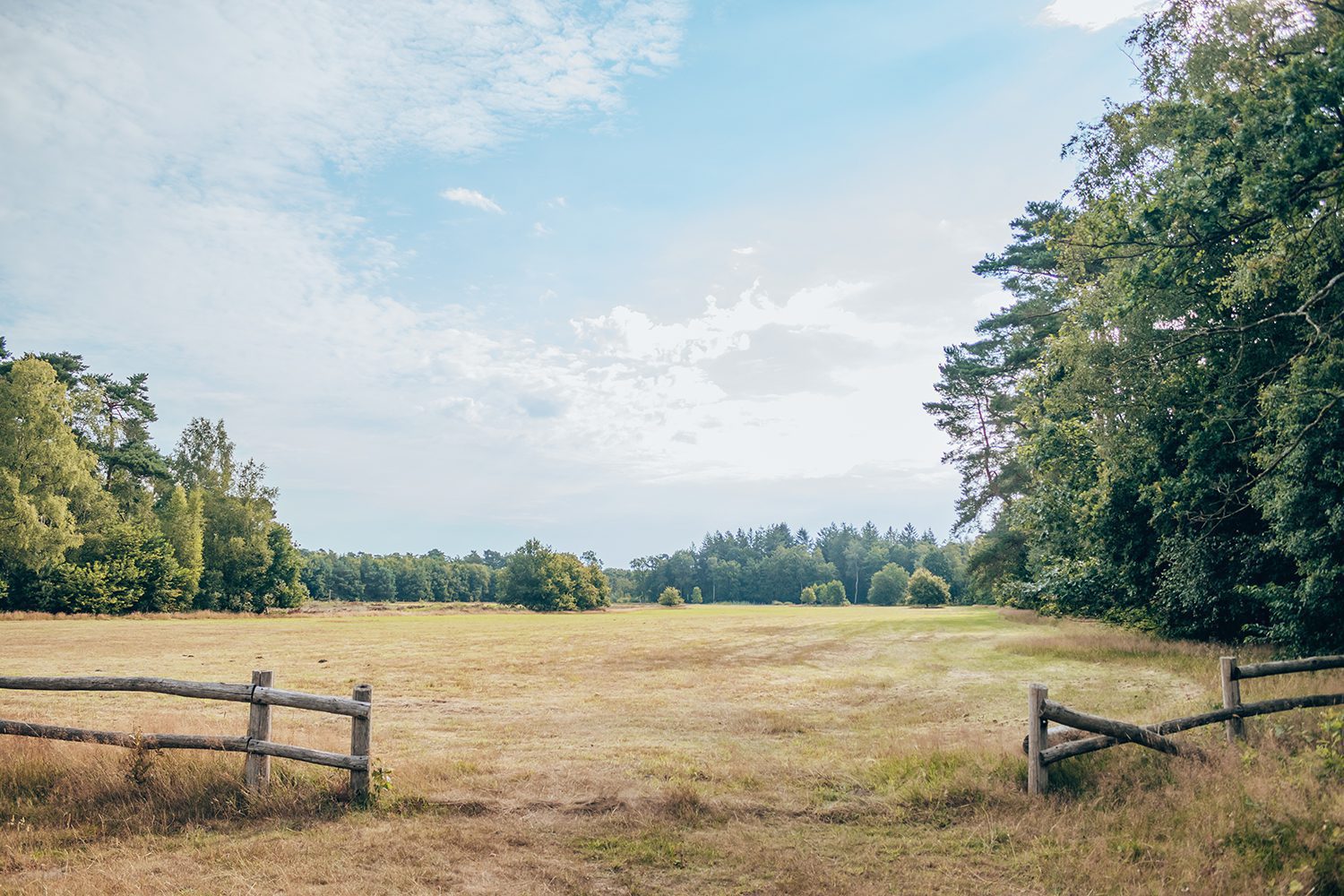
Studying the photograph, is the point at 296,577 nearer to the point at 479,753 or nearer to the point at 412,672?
the point at 412,672

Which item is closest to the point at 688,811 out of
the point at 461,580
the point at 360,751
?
the point at 360,751

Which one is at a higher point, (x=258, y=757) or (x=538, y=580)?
(x=258, y=757)

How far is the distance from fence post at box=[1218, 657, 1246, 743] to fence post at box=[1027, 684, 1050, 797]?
359cm

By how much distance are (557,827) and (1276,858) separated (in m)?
7.80

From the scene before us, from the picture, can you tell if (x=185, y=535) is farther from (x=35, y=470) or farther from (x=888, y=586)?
(x=888, y=586)

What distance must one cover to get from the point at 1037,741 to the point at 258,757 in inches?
392

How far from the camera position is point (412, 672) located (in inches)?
1099

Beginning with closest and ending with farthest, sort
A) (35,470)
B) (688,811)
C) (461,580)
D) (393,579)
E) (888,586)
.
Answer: (688,811)
(35,470)
(888,586)
(393,579)
(461,580)

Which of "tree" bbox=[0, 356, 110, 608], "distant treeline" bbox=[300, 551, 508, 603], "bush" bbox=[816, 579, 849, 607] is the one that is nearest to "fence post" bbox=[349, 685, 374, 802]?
"tree" bbox=[0, 356, 110, 608]

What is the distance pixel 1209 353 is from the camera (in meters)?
19.2

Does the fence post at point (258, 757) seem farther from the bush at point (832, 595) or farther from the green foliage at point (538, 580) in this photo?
the bush at point (832, 595)

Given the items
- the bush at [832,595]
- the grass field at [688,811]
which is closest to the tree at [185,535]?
the grass field at [688,811]

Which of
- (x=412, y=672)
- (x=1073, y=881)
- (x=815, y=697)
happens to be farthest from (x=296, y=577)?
(x=1073, y=881)

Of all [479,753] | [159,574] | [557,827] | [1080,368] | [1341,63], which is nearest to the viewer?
[557,827]
